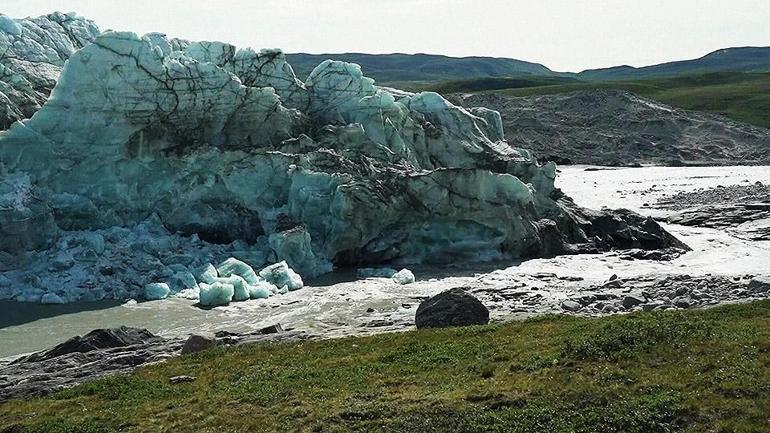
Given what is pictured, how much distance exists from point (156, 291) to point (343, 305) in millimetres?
9533

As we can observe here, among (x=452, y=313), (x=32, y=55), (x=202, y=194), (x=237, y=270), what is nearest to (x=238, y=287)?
(x=237, y=270)

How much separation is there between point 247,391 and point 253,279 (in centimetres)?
2053

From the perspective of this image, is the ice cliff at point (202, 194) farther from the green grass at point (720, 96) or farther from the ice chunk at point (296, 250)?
the green grass at point (720, 96)

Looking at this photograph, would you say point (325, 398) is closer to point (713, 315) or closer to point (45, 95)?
point (713, 315)

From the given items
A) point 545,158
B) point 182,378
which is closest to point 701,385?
point 182,378

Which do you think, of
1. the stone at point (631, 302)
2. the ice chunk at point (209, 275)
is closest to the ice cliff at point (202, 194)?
the ice chunk at point (209, 275)

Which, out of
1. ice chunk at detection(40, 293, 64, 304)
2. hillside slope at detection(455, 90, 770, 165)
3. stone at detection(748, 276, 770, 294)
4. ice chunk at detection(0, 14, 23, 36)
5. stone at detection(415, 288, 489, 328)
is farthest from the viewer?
hillside slope at detection(455, 90, 770, 165)

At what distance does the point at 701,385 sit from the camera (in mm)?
16688

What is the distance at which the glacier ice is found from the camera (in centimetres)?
4175

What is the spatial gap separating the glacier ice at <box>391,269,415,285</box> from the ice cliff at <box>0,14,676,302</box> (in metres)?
4.77

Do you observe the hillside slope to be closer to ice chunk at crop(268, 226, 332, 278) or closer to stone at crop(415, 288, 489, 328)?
ice chunk at crop(268, 226, 332, 278)

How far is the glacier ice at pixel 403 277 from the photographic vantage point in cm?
4175

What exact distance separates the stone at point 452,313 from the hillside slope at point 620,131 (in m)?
99.9

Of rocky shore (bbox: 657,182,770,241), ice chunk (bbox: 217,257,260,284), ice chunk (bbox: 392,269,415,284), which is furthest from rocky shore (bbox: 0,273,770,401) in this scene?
rocky shore (bbox: 657,182,770,241)
